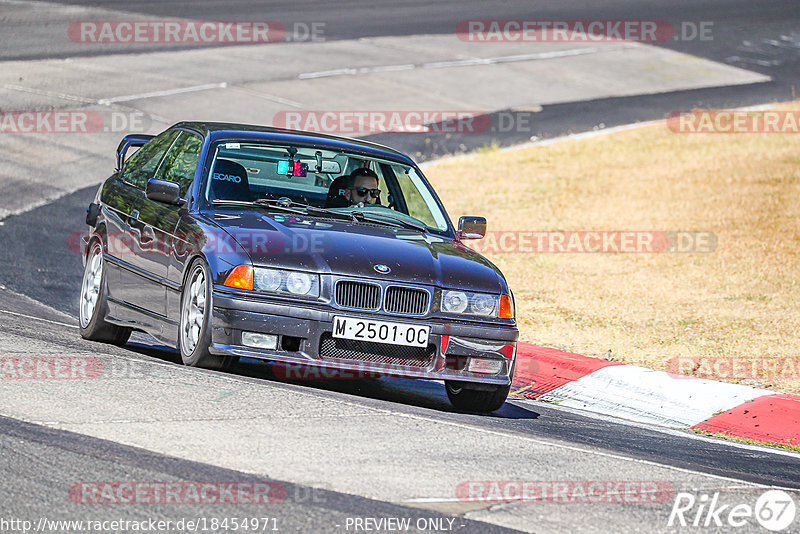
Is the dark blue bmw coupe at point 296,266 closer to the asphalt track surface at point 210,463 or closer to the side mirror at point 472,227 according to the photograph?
the side mirror at point 472,227

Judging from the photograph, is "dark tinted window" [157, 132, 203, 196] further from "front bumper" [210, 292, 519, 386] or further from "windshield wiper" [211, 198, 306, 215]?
"front bumper" [210, 292, 519, 386]

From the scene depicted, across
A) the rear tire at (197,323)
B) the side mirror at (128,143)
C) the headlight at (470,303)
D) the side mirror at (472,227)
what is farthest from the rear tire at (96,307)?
the headlight at (470,303)

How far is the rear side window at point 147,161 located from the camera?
9398mm

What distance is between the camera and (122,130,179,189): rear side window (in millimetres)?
9398

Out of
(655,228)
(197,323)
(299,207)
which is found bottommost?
(655,228)

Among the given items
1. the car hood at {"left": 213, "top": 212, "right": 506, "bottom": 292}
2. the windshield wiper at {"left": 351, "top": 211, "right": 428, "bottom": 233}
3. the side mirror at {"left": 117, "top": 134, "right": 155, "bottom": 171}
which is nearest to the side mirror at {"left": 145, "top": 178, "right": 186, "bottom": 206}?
the car hood at {"left": 213, "top": 212, "right": 506, "bottom": 292}

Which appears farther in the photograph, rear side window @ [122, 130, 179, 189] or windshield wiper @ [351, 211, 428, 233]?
rear side window @ [122, 130, 179, 189]

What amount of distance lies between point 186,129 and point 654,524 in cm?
512

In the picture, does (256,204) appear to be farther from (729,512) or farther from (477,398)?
(729,512)

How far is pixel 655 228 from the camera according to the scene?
1656 centimetres

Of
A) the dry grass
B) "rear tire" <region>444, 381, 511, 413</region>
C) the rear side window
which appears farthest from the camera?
the dry grass

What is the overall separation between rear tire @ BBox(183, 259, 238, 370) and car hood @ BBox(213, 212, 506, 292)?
1.06 feet

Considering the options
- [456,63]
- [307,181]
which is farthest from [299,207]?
[456,63]

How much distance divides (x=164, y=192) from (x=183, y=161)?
2.24ft
